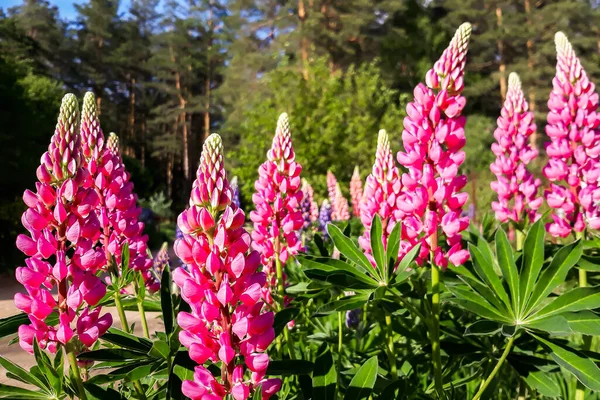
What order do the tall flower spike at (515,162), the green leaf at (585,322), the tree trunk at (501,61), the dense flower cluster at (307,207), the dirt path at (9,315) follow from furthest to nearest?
the tree trunk at (501,61), the dense flower cluster at (307,207), the dirt path at (9,315), the tall flower spike at (515,162), the green leaf at (585,322)

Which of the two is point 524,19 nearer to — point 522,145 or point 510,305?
point 522,145

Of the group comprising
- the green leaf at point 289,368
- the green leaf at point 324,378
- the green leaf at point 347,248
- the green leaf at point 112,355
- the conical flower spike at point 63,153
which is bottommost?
the green leaf at point 324,378

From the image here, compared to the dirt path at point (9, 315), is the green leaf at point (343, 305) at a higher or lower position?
higher

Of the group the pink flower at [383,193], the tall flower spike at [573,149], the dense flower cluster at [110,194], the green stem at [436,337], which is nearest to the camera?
the green stem at [436,337]

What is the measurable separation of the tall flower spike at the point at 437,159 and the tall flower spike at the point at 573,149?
0.70m

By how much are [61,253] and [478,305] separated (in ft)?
3.16

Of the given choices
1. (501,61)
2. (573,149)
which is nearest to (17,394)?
(573,149)

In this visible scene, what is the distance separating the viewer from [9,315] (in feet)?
17.3

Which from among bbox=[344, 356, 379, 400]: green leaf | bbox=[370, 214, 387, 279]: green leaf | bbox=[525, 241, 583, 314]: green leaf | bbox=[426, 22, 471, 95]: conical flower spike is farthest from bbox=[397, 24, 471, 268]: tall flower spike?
bbox=[344, 356, 379, 400]: green leaf

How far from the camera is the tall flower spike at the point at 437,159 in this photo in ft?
4.33

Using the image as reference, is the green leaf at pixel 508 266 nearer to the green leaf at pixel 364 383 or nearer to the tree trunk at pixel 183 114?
the green leaf at pixel 364 383

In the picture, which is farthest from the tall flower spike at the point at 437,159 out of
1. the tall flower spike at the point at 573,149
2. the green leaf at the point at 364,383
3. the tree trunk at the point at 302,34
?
the tree trunk at the point at 302,34

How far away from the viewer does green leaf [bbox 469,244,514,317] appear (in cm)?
109

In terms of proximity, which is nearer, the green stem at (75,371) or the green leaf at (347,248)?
the green stem at (75,371)
